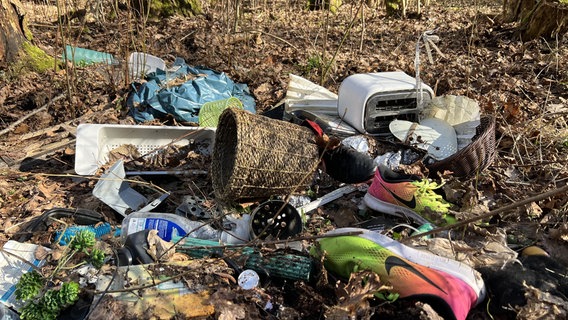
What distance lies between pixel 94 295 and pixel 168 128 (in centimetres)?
175

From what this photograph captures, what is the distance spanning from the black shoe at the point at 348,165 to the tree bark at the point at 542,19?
3.27 metres

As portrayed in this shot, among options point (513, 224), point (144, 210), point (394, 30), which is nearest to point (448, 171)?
point (513, 224)

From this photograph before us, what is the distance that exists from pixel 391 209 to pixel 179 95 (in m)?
2.46

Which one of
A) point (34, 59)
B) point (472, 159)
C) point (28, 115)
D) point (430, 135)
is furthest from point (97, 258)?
point (34, 59)

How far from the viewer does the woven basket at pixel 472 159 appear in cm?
256

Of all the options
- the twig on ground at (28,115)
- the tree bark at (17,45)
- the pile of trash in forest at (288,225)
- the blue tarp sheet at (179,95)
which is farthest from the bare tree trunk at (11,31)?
the pile of trash in forest at (288,225)

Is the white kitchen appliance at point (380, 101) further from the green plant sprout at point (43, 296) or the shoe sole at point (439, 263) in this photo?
the green plant sprout at point (43, 296)

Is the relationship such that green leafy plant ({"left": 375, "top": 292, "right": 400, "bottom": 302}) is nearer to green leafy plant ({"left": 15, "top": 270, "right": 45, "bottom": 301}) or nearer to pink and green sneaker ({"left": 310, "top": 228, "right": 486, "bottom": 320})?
pink and green sneaker ({"left": 310, "top": 228, "right": 486, "bottom": 320})

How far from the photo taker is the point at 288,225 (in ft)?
7.64

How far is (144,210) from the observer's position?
259 cm

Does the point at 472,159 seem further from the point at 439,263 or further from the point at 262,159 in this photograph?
the point at 262,159

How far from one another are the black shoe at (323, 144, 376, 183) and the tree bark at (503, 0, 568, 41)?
10.7 ft

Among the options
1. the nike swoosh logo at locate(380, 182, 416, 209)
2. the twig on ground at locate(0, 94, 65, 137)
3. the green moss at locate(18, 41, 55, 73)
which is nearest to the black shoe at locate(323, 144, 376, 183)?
the nike swoosh logo at locate(380, 182, 416, 209)

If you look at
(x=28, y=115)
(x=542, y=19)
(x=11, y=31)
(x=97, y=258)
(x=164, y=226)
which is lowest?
(x=28, y=115)
